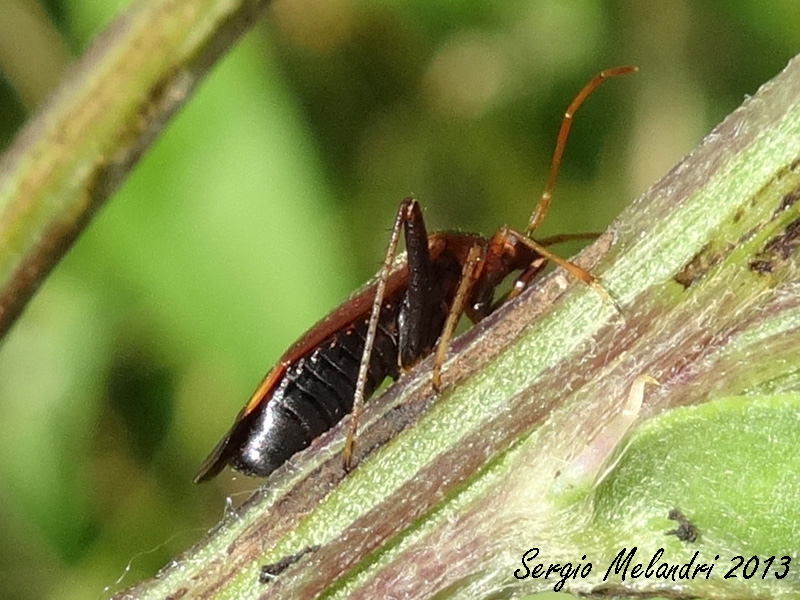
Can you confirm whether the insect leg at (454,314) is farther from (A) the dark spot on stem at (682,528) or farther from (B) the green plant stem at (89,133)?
(B) the green plant stem at (89,133)

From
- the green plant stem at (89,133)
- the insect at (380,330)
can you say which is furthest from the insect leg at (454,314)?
the green plant stem at (89,133)

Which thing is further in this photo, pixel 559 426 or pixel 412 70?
pixel 412 70

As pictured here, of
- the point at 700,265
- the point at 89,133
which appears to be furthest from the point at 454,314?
the point at 89,133

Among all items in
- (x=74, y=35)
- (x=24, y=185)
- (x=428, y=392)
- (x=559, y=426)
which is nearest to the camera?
(x=24, y=185)

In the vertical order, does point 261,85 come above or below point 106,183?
above

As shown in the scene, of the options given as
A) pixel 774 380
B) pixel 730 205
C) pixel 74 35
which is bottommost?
pixel 774 380

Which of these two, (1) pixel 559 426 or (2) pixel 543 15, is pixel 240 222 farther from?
(1) pixel 559 426

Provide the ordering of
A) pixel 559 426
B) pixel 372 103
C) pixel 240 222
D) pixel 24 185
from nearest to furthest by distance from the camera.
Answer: pixel 24 185 < pixel 559 426 < pixel 240 222 < pixel 372 103

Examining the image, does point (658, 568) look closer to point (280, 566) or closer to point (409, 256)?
point (280, 566)

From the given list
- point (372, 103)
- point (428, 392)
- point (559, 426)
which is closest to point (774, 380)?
point (559, 426)

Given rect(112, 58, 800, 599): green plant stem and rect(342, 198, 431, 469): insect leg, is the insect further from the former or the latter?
rect(112, 58, 800, 599): green plant stem
